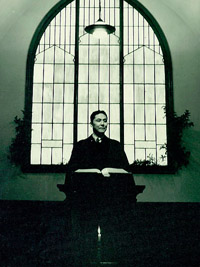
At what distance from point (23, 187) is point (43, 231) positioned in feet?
15.4

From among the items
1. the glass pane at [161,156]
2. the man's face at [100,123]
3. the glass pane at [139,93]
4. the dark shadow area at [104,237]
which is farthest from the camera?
the glass pane at [139,93]

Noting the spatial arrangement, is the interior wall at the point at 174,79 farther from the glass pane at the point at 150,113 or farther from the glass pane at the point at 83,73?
the glass pane at the point at 83,73

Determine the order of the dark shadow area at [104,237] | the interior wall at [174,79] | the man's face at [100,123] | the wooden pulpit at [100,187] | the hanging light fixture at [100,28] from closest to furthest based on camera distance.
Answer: the dark shadow area at [104,237]
the wooden pulpit at [100,187]
the man's face at [100,123]
the hanging light fixture at [100,28]
the interior wall at [174,79]

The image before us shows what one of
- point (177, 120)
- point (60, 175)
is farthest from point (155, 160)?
point (60, 175)

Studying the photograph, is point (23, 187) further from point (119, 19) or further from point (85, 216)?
point (85, 216)

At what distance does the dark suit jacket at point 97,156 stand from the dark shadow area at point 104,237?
0.95m

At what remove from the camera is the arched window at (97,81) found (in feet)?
23.9

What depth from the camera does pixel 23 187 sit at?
692cm

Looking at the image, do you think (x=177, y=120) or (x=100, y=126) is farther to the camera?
(x=177, y=120)

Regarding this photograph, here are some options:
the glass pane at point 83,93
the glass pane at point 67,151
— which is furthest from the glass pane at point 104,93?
the glass pane at point 67,151

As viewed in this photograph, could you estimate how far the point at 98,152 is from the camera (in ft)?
12.5

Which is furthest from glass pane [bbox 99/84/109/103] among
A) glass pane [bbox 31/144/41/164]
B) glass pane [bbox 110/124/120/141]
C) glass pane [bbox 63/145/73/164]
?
glass pane [bbox 31/144/41/164]

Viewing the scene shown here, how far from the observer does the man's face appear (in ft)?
12.6

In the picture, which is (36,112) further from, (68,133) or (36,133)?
(68,133)
